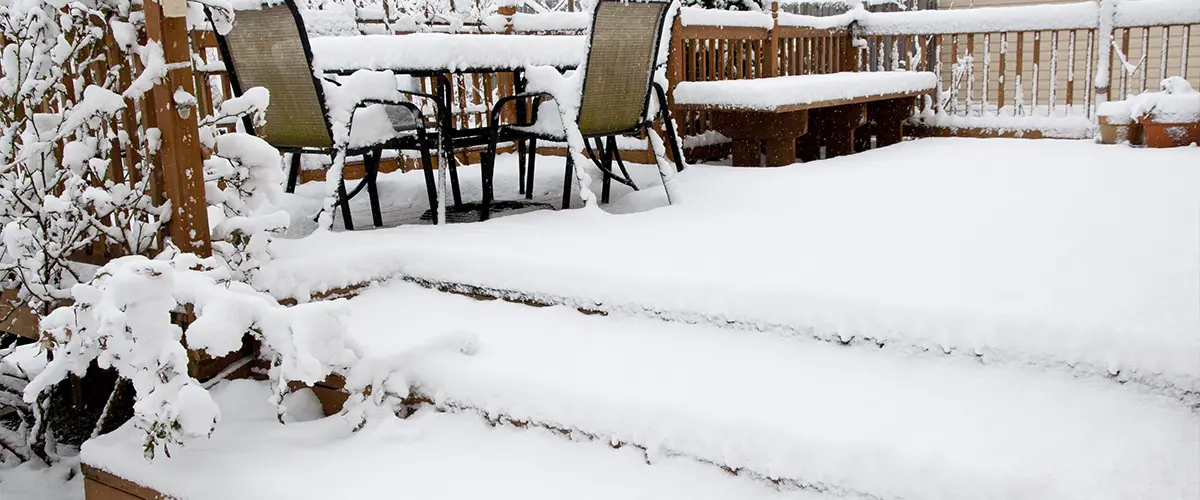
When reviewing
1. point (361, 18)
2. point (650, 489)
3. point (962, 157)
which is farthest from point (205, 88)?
point (962, 157)

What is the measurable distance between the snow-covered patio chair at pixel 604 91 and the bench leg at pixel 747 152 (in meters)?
1.64

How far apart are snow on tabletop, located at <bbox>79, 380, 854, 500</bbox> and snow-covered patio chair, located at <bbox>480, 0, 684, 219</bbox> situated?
5.17 feet

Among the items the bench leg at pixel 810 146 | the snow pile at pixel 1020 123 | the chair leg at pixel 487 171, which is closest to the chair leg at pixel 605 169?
the chair leg at pixel 487 171

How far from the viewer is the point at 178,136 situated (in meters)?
2.52

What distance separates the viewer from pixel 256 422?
246cm

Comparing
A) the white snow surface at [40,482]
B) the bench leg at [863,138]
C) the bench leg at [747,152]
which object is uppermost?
the bench leg at [747,152]

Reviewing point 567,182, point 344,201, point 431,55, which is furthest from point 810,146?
point 344,201

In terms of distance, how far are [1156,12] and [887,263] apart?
4.97m

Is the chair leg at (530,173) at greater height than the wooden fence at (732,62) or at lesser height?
lesser

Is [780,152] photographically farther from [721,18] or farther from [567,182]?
[567,182]

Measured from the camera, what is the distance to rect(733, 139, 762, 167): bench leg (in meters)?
5.65

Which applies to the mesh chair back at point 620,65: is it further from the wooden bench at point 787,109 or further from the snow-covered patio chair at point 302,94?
the wooden bench at point 787,109

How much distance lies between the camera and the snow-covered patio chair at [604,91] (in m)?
3.66

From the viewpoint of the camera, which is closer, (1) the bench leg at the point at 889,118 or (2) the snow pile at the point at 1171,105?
(2) the snow pile at the point at 1171,105
